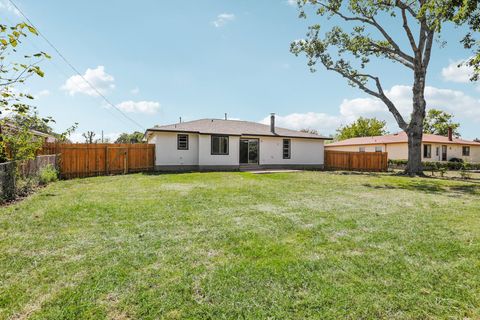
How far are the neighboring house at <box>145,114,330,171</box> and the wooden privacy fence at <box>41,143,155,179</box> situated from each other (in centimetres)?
91

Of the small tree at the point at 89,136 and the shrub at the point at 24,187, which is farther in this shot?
the small tree at the point at 89,136

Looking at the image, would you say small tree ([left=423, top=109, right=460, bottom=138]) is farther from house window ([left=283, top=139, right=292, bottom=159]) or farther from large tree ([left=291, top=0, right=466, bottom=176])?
house window ([left=283, top=139, right=292, bottom=159])

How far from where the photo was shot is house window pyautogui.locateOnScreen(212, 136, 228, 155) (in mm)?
17812

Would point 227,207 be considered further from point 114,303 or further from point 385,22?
point 385,22

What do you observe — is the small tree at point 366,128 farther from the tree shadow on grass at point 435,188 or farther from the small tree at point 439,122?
the tree shadow on grass at point 435,188

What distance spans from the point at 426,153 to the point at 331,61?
686 inches

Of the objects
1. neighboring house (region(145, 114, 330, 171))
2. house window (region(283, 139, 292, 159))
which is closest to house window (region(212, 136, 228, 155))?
neighboring house (region(145, 114, 330, 171))

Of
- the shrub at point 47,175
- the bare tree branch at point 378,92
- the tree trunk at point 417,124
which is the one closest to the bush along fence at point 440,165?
the tree trunk at point 417,124

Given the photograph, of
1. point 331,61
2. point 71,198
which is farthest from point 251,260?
point 331,61

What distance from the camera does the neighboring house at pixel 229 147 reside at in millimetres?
17031

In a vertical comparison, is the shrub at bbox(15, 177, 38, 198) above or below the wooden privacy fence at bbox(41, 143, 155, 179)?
below

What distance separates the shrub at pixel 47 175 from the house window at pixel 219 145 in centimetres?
901

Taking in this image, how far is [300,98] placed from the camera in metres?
22.8

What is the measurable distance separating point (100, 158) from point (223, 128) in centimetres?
826
